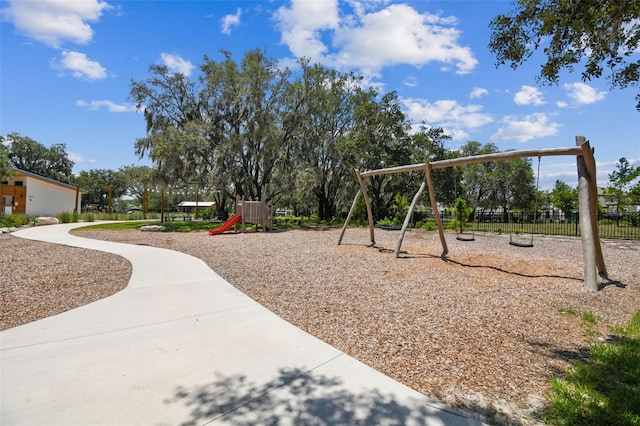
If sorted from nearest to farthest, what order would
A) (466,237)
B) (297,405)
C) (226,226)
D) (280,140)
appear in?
(297,405), (466,237), (226,226), (280,140)

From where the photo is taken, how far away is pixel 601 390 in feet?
8.14

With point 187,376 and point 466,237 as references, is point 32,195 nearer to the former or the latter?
point 466,237

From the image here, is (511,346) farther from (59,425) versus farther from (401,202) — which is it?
(401,202)

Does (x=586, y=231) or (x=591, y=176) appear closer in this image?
(x=586, y=231)

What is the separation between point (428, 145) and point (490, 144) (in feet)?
77.6

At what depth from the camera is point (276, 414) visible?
2.11 m

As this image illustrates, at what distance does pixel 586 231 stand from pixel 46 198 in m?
35.8

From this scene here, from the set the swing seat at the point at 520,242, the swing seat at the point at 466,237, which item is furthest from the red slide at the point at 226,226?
the swing seat at the point at 520,242

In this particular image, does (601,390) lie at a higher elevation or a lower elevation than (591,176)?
lower

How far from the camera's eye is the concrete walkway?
2.09 meters

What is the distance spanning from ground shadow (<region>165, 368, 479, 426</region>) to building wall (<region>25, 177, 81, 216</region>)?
32.2 m

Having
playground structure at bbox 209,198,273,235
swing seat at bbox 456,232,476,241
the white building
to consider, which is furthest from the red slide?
the white building

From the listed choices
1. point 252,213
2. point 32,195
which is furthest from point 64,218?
point 252,213

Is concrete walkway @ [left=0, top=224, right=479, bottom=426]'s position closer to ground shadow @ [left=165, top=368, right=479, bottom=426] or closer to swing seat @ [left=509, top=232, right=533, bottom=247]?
ground shadow @ [left=165, top=368, right=479, bottom=426]
